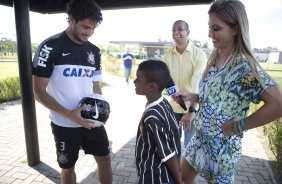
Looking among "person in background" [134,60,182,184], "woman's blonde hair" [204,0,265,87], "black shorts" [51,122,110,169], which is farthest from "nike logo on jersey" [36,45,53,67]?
"woman's blonde hair" [204,0,265,87]

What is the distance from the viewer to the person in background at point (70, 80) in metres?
2.54

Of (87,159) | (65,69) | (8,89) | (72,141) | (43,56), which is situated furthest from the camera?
(8,89)

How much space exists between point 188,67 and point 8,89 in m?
9.44

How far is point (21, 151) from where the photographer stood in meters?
5.05

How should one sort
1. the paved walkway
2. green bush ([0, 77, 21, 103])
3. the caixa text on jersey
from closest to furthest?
the caixa text on jersey
the paved walkway
green bush ([0, 77, 21, 103])

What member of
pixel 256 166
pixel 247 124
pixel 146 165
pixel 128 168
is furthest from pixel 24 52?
pixel 256 166

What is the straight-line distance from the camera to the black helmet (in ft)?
8.71

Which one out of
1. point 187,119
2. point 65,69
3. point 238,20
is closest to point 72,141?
point 65,69

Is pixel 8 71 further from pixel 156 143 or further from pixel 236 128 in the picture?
pixel 236 128

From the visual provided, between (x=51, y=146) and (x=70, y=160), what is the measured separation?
2.84 metres

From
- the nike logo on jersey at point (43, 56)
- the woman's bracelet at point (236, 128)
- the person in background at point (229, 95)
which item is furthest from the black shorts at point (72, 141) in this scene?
the woman's bracelet at point (236, 128)

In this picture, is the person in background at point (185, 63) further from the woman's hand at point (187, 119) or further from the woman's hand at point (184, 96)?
the woman's hand at point (184, 96)

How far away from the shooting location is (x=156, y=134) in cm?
191

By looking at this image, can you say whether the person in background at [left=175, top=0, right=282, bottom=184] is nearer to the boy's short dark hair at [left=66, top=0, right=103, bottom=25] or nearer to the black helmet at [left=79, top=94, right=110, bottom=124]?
the black helmet at [left=79, top=94, right=110, bottom=124]
